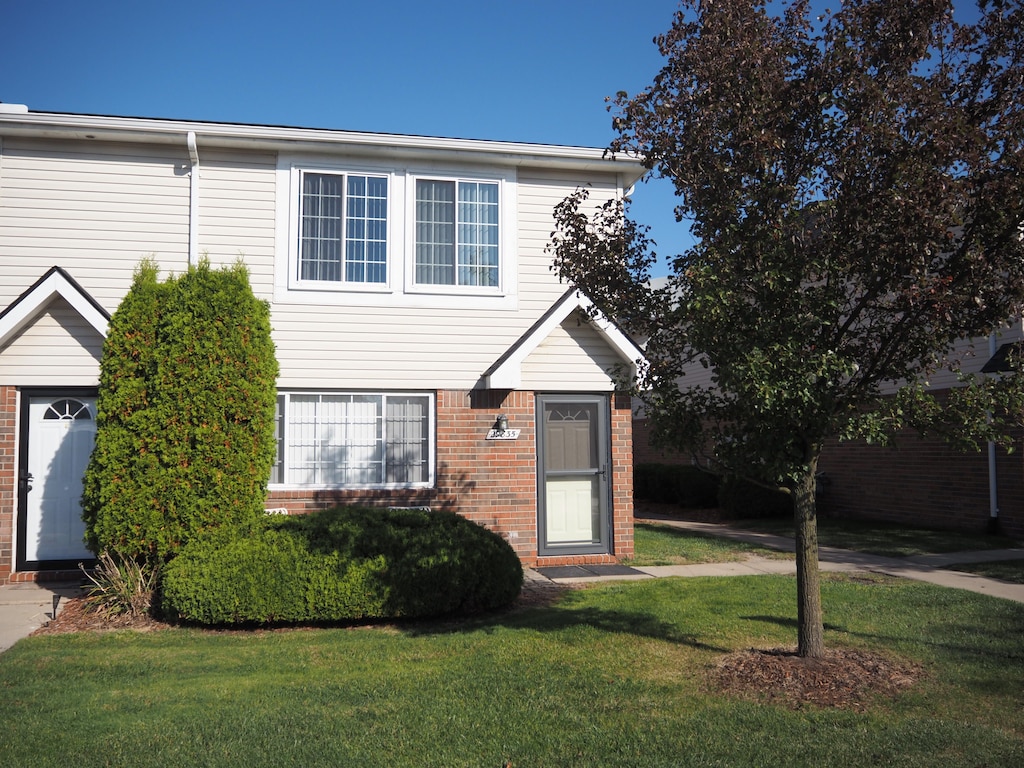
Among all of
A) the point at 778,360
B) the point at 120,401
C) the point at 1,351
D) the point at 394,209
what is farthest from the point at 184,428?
the point at 778,360

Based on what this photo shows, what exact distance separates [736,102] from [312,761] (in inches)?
200

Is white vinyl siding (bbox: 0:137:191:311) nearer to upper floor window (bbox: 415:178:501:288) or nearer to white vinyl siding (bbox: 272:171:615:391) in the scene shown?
white vinyl siding (bbox: 272:171:615:391)

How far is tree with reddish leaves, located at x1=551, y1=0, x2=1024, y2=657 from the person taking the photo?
5.48 metres

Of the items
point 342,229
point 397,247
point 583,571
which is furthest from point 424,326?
point 583,571

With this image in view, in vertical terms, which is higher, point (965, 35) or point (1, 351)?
point (965, 35)

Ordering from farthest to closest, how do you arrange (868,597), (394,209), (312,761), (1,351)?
1. (394,209)
2. (1,351)
3. (868,597)
4. (312,761)

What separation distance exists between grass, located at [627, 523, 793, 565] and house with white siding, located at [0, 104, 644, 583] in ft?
2.80

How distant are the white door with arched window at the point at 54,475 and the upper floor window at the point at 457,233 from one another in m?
4.73

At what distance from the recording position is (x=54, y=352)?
1038 cm

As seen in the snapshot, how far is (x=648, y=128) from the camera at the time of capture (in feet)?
21.1

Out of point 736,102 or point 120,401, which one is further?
point 120,401

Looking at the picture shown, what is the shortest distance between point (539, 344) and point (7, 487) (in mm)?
6861

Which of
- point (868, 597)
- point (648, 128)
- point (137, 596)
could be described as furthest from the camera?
point (868, 597)

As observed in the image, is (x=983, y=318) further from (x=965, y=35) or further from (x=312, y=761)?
(x=312, y=761)
